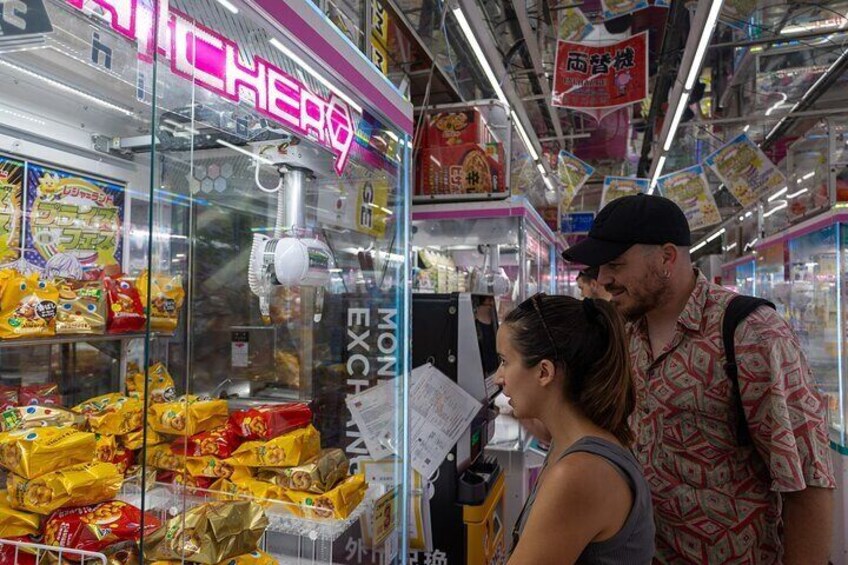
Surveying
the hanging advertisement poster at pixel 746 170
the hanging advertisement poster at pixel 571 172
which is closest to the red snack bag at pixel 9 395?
the hanging advertisement poster at pixel 571 172

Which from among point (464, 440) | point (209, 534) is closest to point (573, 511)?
point (209, 534)

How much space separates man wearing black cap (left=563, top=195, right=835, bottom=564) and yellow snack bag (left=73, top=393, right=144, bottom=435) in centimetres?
146

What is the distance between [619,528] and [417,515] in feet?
5.44

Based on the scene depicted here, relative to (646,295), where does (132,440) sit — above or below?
below

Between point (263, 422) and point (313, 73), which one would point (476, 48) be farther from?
point (263, 422)

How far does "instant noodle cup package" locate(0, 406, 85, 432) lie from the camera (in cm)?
142

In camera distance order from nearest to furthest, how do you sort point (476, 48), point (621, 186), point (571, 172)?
point (476, 48) < point (571, 172) < point (621, 186)

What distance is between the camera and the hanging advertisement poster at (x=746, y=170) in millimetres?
7527

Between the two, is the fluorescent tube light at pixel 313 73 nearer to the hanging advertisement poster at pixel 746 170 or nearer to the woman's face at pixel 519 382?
the woman's face at pixel 519 382

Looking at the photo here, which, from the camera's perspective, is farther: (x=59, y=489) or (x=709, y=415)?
(x=709, y=415)

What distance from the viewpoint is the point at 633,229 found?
1.74 m

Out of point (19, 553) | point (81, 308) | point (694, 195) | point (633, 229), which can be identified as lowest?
point (19, 553)

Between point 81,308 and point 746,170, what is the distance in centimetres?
823

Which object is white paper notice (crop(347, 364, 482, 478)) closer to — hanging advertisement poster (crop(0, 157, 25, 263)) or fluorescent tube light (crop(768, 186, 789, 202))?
hanging advertisement poster (crop(0, 157, 25, 263))
